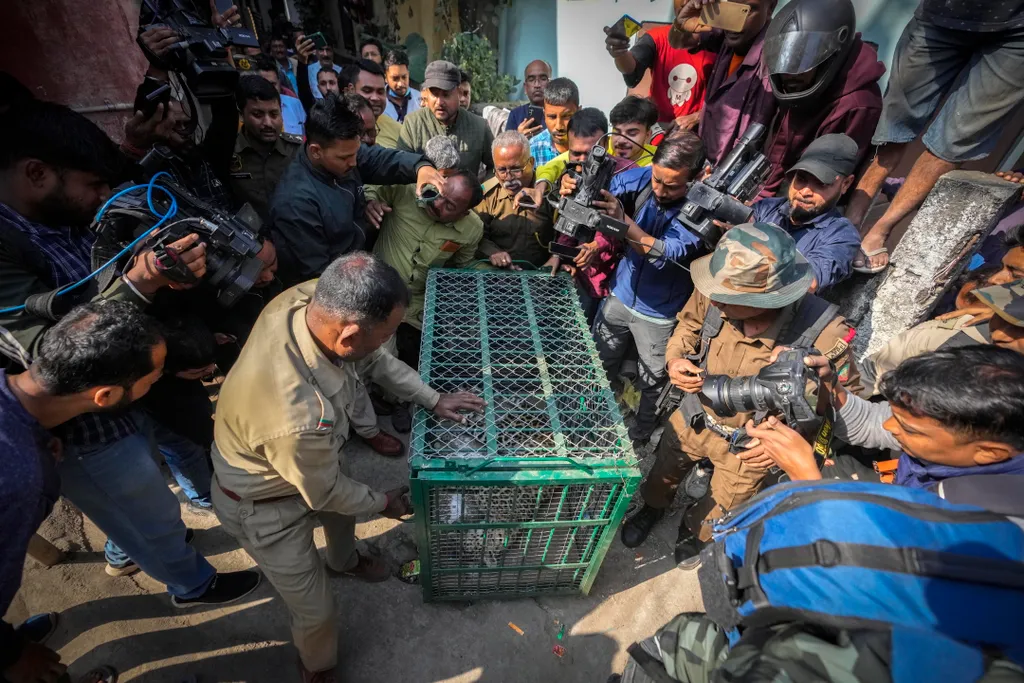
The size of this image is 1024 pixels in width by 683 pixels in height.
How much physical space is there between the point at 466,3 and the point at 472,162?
9.54 m

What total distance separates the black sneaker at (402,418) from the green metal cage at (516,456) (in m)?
1.26

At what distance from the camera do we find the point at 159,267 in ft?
6.37

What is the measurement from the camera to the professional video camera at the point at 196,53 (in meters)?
2.62

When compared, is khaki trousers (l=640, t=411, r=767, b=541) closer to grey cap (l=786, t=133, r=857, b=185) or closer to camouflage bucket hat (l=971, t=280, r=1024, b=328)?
camouflage bucket hat (l=971, t=280, r=1024, b=328)

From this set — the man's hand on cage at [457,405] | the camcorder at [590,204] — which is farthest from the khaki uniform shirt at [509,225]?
the man's hand on cage at [457,405]

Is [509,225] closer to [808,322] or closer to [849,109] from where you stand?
Result: [808,322]

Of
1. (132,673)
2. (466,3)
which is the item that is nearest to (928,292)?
(132,673)

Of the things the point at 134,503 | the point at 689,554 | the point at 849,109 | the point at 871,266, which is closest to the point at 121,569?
the point at 134,503

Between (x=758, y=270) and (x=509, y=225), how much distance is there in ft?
6.76

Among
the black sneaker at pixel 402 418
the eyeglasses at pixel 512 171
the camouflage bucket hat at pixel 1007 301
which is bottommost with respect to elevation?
the black sneaker at pixel 402 418

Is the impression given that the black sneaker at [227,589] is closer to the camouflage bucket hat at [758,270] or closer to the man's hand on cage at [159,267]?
the man's hand on cage at [159,267]

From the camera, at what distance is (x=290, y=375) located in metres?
1.65

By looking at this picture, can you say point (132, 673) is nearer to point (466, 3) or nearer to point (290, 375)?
point (290, 375)

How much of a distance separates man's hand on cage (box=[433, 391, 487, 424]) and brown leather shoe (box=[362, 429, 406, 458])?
1544 millimetres
